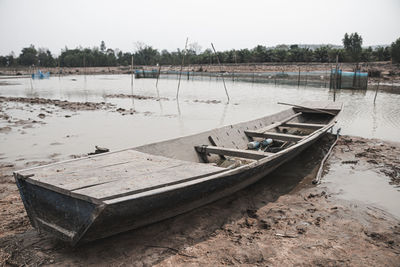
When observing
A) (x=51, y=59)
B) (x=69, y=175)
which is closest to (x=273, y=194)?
(x=69, y=175)

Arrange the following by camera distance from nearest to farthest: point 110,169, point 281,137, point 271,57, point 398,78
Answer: point 110,169 < point 281,137 < point 398,78 < point 271,57

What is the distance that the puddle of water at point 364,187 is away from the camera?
13.7 feet

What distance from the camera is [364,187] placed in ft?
15.4

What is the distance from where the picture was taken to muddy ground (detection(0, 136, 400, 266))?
2662mm

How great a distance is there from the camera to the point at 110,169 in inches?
119

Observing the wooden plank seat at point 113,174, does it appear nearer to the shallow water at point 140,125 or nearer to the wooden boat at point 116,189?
the wooden boat at point 116,189

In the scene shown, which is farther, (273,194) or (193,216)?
(273,194)

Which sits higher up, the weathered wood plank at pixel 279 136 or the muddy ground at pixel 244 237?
the weathered wood plank at pixel 279 136

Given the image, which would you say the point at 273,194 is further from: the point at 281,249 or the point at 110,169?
the point at 110,169

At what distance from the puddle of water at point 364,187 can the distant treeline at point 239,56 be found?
124 ft

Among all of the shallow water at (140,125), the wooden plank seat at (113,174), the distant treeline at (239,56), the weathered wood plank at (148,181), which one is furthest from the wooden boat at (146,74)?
the weathered wood plank at (148,181)

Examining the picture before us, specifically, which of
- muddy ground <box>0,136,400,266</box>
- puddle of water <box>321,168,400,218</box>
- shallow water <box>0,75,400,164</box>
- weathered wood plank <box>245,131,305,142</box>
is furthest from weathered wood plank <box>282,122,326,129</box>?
muddy ground <box>0,136,400,266</box>

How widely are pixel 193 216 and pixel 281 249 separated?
1.07 metres

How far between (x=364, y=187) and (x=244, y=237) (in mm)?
2757
